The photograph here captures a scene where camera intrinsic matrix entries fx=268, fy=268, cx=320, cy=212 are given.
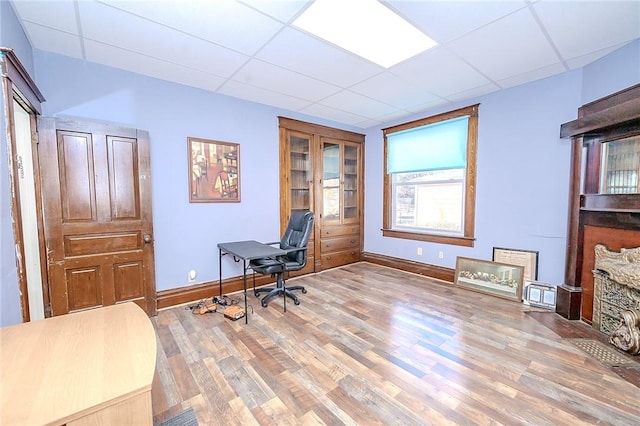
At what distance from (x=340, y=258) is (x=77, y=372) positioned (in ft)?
13.3

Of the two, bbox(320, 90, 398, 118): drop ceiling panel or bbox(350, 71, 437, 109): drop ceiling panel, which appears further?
bbox(320, 90, 398, 118): drop ceiling panel

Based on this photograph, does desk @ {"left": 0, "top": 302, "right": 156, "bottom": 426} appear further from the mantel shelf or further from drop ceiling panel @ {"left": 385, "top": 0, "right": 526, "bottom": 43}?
the mantel shelf

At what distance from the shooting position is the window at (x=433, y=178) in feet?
11.9

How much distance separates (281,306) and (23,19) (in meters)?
3.21

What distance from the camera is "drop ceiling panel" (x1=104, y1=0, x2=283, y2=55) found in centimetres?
178

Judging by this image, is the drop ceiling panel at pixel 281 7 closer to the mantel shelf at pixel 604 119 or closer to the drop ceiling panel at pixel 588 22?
the drop ceiling panel at pixel 588 22

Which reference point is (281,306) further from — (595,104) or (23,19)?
(595,104)

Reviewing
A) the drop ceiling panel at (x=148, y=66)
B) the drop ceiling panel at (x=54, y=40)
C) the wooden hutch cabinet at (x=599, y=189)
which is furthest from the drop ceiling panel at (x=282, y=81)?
the wooden hutch cabinet at (x=599, y=189)

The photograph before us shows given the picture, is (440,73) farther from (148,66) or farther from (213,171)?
(148,66)

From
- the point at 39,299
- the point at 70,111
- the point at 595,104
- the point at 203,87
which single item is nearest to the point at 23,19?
the point at 70,111

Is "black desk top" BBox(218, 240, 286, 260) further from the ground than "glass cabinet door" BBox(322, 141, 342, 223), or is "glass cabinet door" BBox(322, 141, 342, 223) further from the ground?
"glass cabinet door" BBox(322, 141, 342, 223)

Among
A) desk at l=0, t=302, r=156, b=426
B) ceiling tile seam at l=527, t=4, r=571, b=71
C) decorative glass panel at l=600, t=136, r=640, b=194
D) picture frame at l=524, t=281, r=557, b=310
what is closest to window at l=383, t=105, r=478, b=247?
picture frame at l=524, t=281, r=557, b=310

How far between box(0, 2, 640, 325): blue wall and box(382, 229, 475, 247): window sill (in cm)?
9

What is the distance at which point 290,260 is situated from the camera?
3344mm
